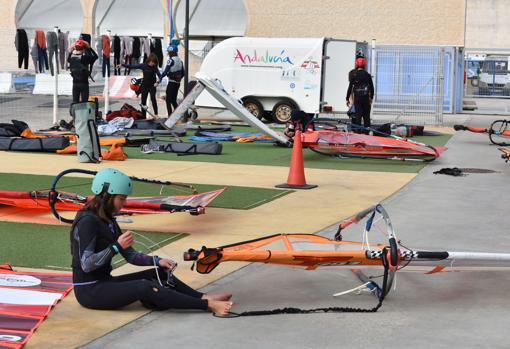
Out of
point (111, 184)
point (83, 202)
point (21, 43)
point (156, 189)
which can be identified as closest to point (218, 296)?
point (111, 184)

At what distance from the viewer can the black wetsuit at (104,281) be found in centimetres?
742

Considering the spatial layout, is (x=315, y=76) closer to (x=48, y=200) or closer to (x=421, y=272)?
(x=48, y=200)

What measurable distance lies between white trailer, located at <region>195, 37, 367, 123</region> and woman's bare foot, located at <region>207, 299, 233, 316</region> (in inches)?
793

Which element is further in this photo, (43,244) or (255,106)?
(255,106)

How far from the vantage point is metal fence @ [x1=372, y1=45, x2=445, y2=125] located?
29703 millimetres

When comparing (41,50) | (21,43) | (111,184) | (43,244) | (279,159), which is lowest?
(279,159)

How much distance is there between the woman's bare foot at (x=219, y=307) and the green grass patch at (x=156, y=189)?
561 cm

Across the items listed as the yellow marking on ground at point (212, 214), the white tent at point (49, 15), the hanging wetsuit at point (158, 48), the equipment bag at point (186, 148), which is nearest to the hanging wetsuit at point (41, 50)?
the hanging wetsuit at point (158, 48)

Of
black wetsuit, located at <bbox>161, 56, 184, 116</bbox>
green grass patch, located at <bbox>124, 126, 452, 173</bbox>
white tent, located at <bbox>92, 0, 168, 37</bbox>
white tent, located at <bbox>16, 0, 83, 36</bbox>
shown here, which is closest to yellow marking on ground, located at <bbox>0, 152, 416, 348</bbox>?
green grass patch, located at <bbox>124, 126, 452, 173</bbox>

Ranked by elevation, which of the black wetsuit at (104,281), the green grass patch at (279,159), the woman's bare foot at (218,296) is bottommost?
the green grass patch at (279,159)

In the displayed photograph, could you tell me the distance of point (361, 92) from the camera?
74.5ft

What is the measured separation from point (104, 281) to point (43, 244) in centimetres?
280

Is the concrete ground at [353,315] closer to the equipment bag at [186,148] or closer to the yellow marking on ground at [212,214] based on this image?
the yellow marking on ground at [212,214]

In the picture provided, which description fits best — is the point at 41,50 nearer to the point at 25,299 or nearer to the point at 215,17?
the point at 215,17
